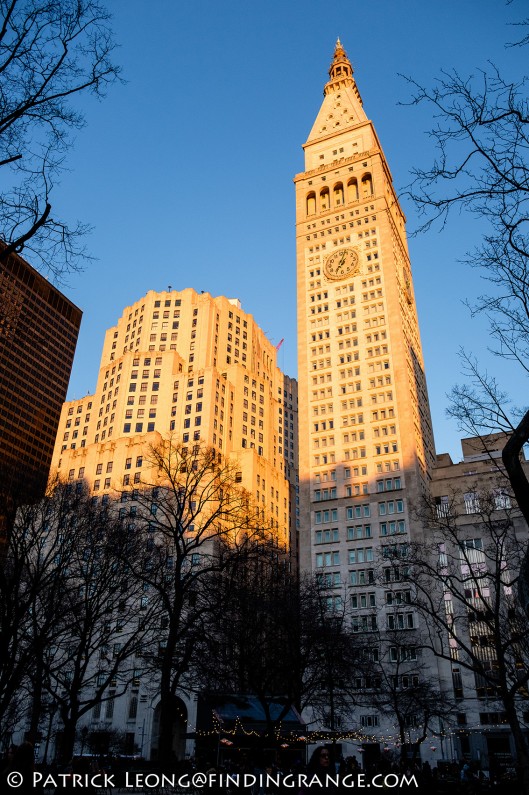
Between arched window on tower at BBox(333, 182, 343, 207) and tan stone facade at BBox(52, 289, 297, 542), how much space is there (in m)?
32.3

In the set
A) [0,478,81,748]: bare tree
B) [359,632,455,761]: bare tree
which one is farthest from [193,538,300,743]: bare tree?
[359,632,455,761]: bare tree

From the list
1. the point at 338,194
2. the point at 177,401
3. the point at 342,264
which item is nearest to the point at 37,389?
the point at 177,401

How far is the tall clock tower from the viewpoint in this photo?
77625 mm

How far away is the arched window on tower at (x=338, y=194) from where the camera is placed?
106 m

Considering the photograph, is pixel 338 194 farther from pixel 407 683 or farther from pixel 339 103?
pixel 407 683

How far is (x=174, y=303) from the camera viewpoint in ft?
402

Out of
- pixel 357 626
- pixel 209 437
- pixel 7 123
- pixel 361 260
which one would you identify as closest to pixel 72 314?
pixel 209 437

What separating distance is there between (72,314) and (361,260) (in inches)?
3066

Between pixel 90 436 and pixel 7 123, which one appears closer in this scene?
pixel 7 123

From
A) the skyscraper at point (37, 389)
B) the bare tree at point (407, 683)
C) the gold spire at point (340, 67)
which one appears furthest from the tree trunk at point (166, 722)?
the gold spire at point (340, 67)

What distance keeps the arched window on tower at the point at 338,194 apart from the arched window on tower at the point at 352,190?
4.87 feet

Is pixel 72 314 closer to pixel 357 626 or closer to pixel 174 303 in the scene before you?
pixel 174 303

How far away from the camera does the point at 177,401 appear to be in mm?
105812

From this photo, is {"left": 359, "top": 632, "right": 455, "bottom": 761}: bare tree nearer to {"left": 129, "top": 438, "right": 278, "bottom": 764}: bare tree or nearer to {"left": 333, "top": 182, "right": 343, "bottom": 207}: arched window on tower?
{"left": 129, "top": 438, "right": 278, "bottom": 764}: bare tree
